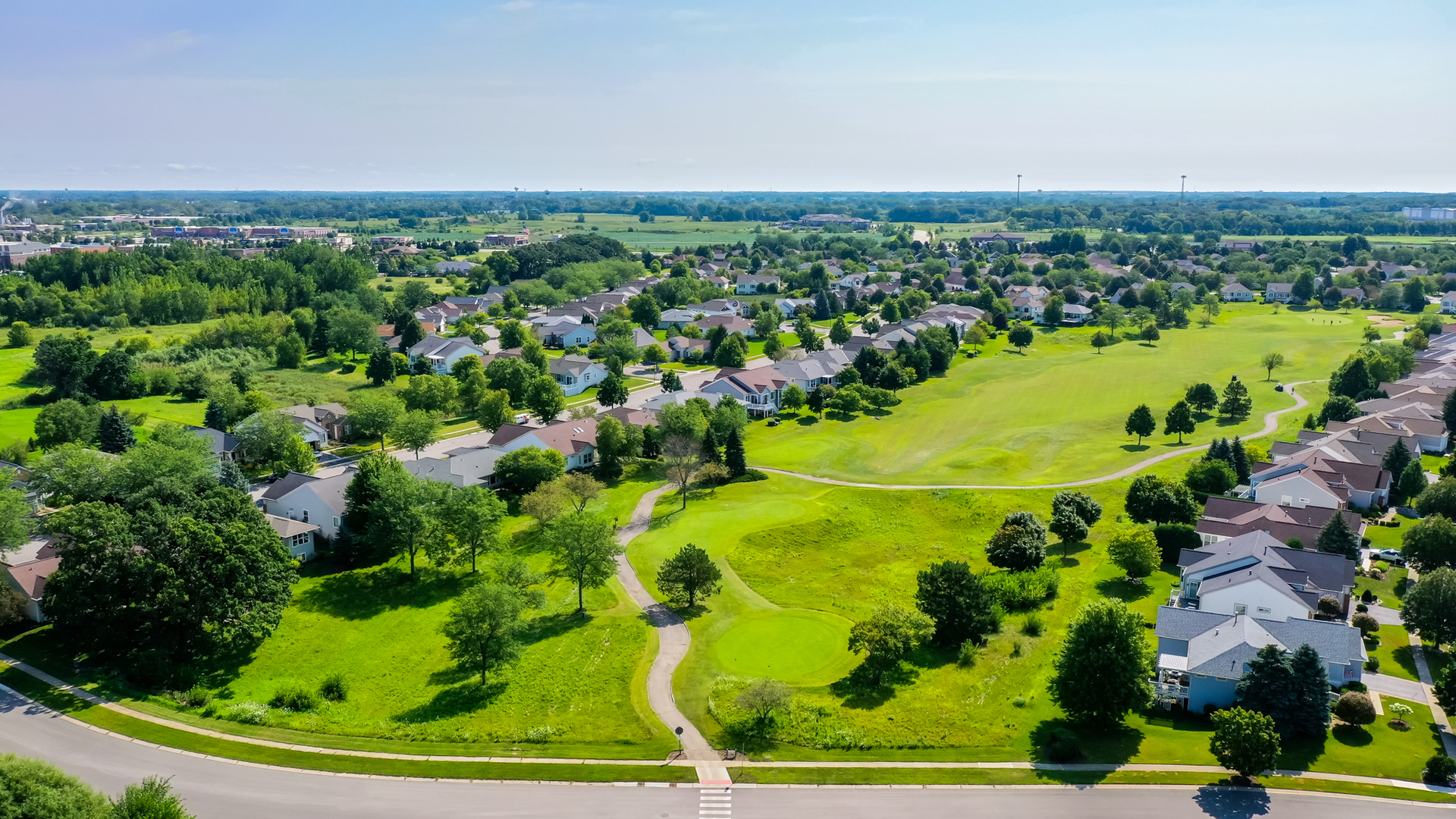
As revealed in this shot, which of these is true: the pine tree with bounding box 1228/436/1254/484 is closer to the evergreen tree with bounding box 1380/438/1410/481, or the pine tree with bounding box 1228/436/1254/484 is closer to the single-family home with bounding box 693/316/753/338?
the evergreen tree with bounding box 1380/438/1410/481

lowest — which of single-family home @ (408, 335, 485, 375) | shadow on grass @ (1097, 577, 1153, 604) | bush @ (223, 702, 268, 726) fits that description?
bush @ (223, 702, 268, 726)

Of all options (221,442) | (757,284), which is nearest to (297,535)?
(221,442)

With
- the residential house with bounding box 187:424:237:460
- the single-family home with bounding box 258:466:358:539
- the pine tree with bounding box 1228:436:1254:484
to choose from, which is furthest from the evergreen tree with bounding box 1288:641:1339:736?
the residential house with bounding box 187:424:237:460

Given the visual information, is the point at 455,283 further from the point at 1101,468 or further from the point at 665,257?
the point at 1101,468

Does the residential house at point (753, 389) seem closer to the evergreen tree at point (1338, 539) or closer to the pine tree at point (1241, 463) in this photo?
the pine tree at point (1241, 463)

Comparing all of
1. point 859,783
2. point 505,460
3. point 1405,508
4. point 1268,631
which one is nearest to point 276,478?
point 505,460

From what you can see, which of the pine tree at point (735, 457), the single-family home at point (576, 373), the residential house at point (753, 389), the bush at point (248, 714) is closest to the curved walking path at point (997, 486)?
the pine tree at point (735, 457)
